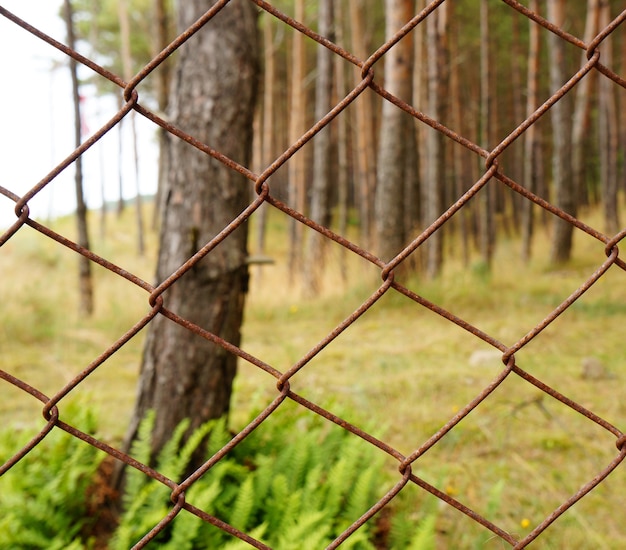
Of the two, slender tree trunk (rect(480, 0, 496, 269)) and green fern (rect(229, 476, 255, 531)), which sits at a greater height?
green fern (rect(229, 476, 255, 531))

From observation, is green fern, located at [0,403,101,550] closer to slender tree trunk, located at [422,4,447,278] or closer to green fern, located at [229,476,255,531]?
green fern, located at [229,476,255,531]

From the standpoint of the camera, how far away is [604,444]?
313 cm

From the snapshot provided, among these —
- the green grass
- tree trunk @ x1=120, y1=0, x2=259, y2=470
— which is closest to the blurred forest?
tree trunk @ x1=120, y1=0, x2=259, y2=470

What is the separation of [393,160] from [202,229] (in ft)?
17.1

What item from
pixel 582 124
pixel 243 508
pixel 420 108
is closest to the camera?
pixel 243 508

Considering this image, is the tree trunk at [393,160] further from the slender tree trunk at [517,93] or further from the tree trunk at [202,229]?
the slender tree trunk at [517,93]

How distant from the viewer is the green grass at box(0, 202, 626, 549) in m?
2.63

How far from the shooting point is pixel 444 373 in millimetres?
4238

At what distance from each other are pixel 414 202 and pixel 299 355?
4588 millimetres

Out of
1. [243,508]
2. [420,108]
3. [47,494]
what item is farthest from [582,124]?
[47,494]

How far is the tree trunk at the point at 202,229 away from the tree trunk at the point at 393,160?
487 centimetres

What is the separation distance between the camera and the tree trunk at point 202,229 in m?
2.40

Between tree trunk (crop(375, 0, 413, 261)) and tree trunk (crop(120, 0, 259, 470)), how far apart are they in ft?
16.0

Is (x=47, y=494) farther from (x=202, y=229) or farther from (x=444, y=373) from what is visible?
(x=444, y=373)
